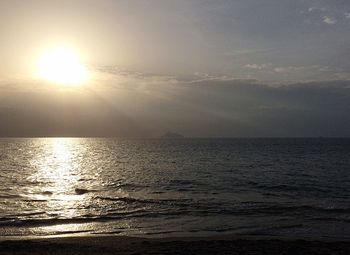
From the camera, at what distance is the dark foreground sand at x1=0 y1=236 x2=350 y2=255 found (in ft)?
56.7

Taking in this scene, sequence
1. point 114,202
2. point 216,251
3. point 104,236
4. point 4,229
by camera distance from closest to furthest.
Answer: point 216,251, point 104,236, point 4,229, point 114,202

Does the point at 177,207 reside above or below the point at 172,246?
below

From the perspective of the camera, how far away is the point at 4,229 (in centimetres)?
2297

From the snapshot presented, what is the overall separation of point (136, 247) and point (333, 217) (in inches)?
570

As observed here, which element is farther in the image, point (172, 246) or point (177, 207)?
point (177, 207)

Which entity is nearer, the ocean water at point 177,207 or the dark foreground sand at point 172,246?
the dark foreground sand at point 172,246

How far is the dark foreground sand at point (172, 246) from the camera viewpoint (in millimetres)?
17297

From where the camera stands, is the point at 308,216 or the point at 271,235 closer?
the point at 271,235

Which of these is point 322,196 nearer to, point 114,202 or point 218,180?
point 218,180

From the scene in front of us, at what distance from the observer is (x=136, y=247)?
18250 mm

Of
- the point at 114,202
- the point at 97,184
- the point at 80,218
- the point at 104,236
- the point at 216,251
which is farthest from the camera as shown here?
the point at 97,184

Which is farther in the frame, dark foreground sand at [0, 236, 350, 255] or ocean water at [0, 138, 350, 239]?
ocean water at [0, 138, 350, 239]

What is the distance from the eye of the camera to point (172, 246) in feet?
59.7

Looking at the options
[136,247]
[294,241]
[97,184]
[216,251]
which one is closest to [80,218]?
[136,247]
